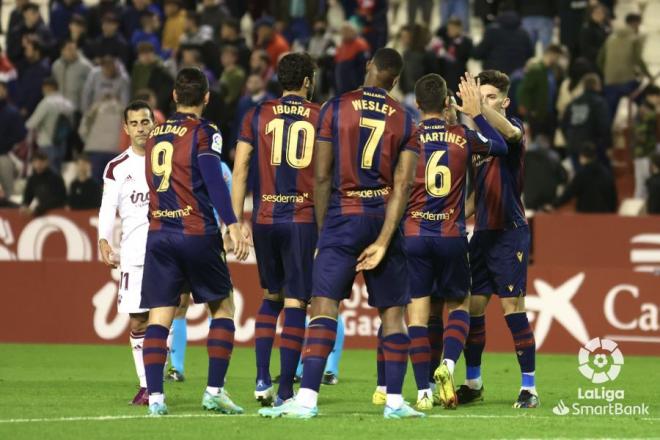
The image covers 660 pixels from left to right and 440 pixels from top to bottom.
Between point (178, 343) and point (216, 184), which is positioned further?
point (178, 343)

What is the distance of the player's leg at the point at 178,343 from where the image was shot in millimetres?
13547

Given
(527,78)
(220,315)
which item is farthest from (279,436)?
(527,78)

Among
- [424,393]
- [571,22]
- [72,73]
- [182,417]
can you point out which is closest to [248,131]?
[182,417]

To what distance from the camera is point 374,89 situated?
10.1m

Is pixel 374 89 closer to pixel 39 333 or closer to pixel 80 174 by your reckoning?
pixel 39 333

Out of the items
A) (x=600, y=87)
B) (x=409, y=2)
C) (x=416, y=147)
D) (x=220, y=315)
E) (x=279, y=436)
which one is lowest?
(x=279, y=436)

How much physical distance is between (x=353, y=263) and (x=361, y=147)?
0.75 m

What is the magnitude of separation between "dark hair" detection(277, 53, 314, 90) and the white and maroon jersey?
1.75 metres

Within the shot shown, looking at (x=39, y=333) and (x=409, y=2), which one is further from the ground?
(x=409, y=2)

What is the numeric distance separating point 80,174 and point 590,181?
22.4ft

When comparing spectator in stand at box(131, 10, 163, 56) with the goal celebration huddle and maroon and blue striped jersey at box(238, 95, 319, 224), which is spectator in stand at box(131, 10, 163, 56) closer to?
the goal celebration huddle

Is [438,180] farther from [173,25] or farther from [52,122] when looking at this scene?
[173,25]

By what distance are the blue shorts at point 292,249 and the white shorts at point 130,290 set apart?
132 centimetres

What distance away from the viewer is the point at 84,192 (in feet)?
68.1
